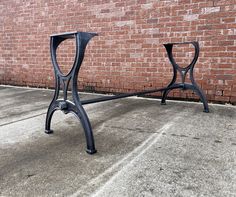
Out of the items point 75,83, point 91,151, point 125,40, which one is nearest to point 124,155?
point 91,151

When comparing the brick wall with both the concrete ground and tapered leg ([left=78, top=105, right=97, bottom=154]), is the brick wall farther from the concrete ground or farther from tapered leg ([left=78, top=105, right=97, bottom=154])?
tapered leg ([left=78, top=105, right=97, bottom=154])

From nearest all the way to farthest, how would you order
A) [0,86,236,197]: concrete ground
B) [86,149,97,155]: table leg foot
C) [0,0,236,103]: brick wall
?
[0,86,236,197]: concrete ground → [86,149,97,155]: table leg foot → [0,0,236,103]: brick wall

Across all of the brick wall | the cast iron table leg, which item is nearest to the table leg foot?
the cast iron table leg

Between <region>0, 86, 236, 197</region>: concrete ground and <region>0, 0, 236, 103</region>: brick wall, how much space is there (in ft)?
3.01

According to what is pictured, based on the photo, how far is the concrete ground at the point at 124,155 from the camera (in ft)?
4.46

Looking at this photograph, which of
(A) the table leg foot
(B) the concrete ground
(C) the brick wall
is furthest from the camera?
(C) the brick wall

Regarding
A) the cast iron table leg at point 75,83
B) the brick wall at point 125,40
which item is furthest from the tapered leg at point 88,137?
the brick wall at point 125,40

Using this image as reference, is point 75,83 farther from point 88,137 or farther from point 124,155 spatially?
point 124,155

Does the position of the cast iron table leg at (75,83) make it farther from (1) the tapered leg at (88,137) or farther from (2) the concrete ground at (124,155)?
(2) the concrete ground at (124,155)

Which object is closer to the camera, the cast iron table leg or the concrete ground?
the concrete ground

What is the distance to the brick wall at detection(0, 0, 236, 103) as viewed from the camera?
3.49 meters

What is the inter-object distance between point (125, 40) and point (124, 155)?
9.51 feet

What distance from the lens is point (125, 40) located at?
426 cm

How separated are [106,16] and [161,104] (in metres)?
2.05
